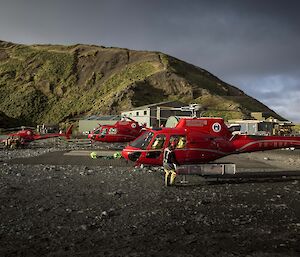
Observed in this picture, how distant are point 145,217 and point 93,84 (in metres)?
109

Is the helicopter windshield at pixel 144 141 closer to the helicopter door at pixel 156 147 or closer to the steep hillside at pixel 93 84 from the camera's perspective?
the helicopter door at pixel 156 147

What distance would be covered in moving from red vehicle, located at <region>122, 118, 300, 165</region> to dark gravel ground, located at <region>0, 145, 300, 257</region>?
5.03 feet

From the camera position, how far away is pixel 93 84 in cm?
11469

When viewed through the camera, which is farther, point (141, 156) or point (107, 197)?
point (141, 156)

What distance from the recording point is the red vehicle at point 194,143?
15.7 metres

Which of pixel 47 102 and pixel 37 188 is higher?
pixel 47 102

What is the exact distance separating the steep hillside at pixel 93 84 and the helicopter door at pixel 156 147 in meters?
66.8

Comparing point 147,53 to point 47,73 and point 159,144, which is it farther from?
point 159,144

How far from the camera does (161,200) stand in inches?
420

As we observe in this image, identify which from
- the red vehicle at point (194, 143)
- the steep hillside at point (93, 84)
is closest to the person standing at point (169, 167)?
the red vehicle at point (194, 143)

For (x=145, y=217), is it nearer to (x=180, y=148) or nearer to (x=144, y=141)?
(x=180, y=148)

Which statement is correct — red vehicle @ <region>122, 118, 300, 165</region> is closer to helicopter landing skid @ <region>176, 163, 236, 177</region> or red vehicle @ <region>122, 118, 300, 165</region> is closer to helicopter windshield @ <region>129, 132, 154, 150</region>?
helicopter windshield @ <region>129, 132, 154, 150</region>

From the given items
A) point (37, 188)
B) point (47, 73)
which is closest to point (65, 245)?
point (37, 188)

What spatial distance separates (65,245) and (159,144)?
9637mm
